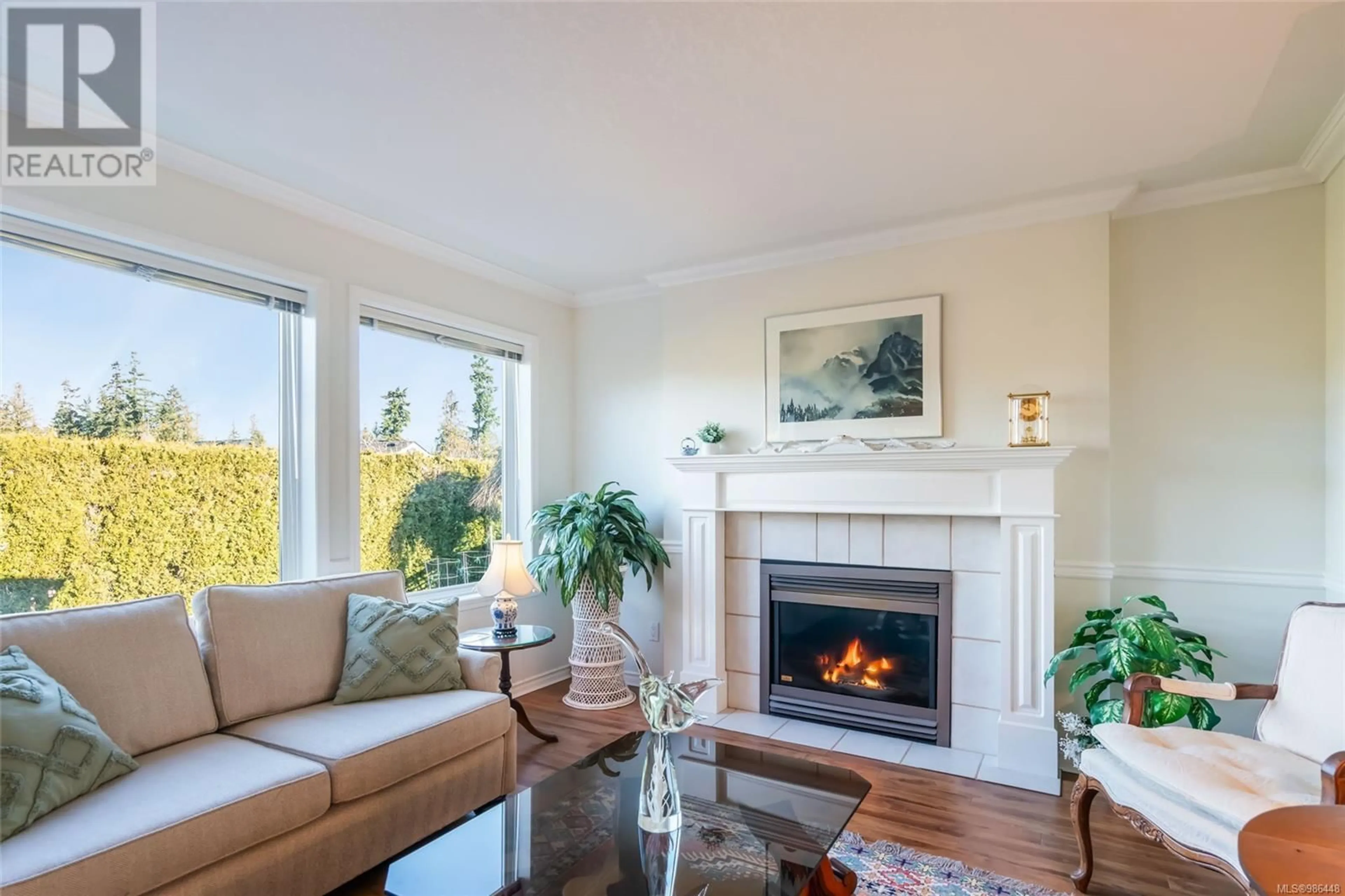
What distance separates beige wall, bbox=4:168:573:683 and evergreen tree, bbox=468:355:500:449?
0.29m

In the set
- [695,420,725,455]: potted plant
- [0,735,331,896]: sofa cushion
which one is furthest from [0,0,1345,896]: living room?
[695,420,725,455]: potted plant

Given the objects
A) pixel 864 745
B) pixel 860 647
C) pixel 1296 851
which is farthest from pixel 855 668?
pixel 1296 851

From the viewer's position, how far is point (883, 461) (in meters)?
3.38

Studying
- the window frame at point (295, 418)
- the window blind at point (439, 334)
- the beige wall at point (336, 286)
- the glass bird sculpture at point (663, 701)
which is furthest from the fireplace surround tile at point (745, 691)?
the window blind at point (439, 334)

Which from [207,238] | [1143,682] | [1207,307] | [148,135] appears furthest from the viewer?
[1207,307]

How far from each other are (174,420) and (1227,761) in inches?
159

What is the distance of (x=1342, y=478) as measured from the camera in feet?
8.50

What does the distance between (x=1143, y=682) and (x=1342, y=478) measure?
1.27 metres

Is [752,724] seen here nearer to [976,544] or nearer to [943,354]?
→ [976,544]

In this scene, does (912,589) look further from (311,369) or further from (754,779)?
(311,369)

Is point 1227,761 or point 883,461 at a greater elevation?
point 883,461

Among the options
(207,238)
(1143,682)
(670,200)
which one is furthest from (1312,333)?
(207,238)

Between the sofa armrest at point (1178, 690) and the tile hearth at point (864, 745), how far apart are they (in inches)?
34.6

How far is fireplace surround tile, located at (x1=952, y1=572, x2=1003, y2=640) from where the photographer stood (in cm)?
325
